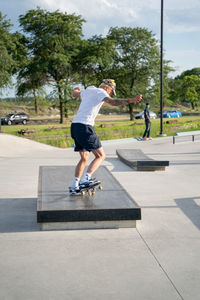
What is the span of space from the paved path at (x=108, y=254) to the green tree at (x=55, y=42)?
3322cm

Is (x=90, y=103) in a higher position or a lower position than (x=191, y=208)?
higher

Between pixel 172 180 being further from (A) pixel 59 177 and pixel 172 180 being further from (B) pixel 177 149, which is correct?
(B) pixel 177 149

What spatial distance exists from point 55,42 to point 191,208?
35560 millimetres

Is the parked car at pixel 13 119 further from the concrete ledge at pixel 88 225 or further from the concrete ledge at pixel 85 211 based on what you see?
the concrete ledge at pixel 88 225

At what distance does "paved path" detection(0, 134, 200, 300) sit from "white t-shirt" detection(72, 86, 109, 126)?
1.60m

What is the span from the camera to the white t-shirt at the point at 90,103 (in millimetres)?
5199

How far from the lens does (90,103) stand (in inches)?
208

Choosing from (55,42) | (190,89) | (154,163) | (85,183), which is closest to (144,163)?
(154,163)

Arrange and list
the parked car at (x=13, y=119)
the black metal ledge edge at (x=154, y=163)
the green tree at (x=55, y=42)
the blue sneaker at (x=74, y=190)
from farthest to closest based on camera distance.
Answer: the parked car at (x=13, y=119), the green tree at (x=55, y=42), the black metal ledge edge at (x=154, y=163), the blue sneaker at (x=74, y=190)

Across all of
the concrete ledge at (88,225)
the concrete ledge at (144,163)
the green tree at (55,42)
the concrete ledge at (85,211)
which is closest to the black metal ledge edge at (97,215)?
the concrete ledge at (85,211)

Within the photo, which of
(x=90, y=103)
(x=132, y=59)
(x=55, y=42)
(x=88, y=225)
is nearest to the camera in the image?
(x=88, y=225)

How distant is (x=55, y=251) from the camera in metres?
4.09

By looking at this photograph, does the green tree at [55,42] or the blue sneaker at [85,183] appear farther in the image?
the green tree at [55,42]

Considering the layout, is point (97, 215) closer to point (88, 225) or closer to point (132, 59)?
point (88, 225)
